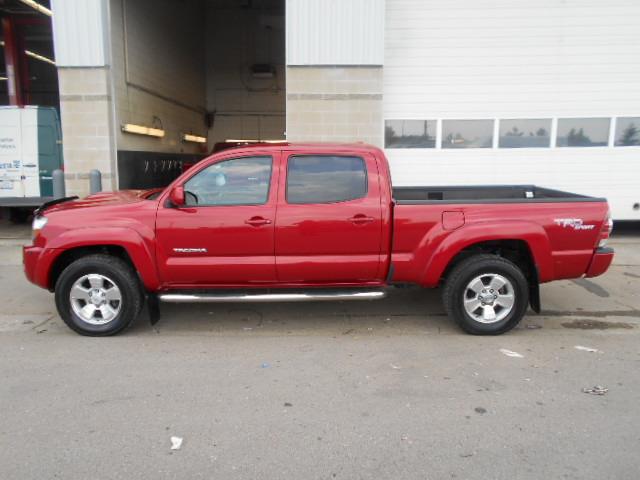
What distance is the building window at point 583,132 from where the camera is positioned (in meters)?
9.80

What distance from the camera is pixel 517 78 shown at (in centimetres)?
972

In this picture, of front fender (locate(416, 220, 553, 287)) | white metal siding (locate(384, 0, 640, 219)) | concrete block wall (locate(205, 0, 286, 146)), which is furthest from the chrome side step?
concrete block wall (locate(205, 0, 286, 146))

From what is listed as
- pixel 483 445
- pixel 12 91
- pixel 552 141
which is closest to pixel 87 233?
pixel 483 445

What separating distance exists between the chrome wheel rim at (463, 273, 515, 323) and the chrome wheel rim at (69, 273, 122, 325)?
3.37 meters

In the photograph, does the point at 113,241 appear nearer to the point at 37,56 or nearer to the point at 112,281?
the point at 112,281

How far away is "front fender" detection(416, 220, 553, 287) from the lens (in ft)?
15.4

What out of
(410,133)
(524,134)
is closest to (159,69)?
(410,133)

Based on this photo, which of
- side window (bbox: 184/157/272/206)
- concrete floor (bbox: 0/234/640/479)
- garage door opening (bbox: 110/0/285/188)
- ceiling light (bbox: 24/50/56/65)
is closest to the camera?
concrete floor (bbox: 0/234/640/479)

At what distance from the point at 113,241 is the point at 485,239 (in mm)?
3478

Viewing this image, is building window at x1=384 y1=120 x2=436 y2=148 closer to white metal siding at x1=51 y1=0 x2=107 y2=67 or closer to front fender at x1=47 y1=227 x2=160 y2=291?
white metal siding at x1=51 y1=0 x2=107 y2=67

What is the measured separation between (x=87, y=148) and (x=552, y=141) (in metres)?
8.99

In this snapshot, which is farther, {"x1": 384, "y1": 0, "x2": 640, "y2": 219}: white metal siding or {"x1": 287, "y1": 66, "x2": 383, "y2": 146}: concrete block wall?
{"x1": 384, "y1": 0, "x2": 640, "y2": 219}: white metal siding

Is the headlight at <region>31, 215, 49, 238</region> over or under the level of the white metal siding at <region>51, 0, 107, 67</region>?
under

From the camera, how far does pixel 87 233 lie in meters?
4.66
